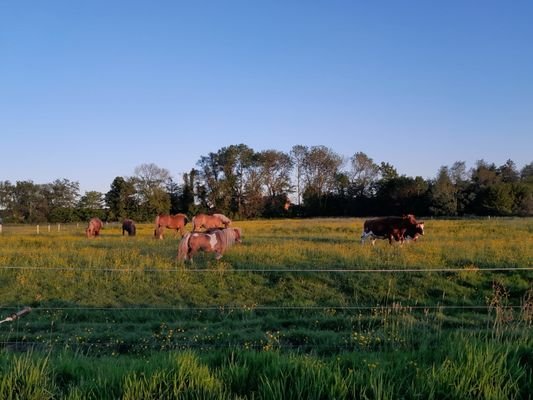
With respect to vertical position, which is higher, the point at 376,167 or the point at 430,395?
the point at 376,167

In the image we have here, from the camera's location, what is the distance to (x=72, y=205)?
254 ft

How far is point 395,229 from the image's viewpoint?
23344 mm

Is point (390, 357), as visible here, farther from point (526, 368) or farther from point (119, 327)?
point (119, 327)

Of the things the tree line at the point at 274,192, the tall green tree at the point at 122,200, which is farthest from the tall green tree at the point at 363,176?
the tall green tree at the point at 122,200

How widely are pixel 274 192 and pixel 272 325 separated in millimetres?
69691

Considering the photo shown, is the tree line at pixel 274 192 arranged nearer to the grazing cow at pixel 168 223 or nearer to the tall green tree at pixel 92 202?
the tall green tree at pixel 92 202

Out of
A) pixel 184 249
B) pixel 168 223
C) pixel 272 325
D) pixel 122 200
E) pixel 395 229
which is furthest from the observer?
pixel 122 200

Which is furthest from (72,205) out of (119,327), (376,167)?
(119,327)

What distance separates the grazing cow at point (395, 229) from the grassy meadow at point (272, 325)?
11.3 feet

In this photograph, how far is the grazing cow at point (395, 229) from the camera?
2328 cm

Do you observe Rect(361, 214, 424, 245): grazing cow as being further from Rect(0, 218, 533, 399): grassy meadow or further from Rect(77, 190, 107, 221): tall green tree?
Rect(77, 190, 107, 221): tall green tree

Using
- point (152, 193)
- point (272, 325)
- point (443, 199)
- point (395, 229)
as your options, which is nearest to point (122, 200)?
point (152, 193)

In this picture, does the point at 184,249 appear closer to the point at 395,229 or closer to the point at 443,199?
the point at 395,229

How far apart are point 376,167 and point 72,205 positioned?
1946 inches
